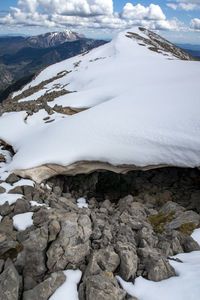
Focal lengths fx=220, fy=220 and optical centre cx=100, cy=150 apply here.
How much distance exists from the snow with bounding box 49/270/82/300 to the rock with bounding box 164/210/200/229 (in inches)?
192

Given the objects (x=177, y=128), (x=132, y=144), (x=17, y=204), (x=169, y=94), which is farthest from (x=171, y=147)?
(x=17, y=204)

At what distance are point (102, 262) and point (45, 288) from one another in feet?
5.28

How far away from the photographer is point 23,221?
8.23m

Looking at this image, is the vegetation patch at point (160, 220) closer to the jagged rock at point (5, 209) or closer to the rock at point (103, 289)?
the rock at point (103, 289)

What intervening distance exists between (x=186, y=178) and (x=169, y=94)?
5866 millimetres

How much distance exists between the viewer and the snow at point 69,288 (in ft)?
17.6

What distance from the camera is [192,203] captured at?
1238cm

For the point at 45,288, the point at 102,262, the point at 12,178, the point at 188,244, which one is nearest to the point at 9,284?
the point at 45,288

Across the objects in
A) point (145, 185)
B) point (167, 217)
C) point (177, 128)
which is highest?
point (177, 128)

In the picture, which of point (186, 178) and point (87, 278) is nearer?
point (87, 278)

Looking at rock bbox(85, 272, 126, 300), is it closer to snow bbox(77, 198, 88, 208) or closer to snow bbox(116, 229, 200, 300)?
snow bbox(116, 229, 200, 300)

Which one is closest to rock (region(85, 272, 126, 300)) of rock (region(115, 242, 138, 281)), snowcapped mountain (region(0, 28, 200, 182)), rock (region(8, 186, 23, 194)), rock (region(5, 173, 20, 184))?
rock (region(115, 242, 138, 281))

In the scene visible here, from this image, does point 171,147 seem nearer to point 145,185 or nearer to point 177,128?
point 177,128

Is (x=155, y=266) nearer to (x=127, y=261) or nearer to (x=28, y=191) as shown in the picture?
(x=127, y=261)
